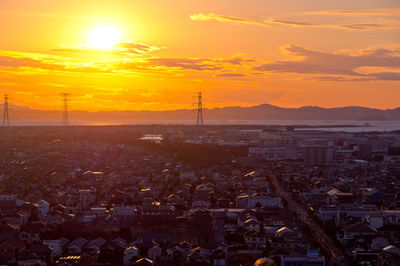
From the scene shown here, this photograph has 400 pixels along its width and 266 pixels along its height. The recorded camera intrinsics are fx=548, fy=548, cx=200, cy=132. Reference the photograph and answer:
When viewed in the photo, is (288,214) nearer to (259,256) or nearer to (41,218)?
(259,256)

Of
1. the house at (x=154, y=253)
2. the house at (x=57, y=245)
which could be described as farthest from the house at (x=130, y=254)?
the house at (x=57, y=245)

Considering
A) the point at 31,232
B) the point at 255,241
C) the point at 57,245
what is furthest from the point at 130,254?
the point at 31,232

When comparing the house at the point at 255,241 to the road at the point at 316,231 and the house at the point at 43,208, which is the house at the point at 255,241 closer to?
the road at the point at 316,231

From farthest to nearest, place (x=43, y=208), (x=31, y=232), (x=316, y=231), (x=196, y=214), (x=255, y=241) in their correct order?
1. (x=43, y=208)
2. (x=196, y=214)
3. (x=316, y=231)
4. (x=31, y=232)
5. (x=255, y=241)

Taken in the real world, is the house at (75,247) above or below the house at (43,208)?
below

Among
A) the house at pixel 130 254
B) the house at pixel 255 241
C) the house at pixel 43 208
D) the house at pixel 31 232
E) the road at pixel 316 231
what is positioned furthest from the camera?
the house at pixel 43 208

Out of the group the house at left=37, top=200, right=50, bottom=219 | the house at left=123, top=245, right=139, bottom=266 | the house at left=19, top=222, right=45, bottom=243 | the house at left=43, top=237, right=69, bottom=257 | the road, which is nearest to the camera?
the house at left=123, top=245, right=139, bottom=266

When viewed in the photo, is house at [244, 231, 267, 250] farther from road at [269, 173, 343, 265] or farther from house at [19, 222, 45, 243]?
house at [19, 222, 45, 243]

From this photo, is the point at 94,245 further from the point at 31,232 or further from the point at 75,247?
the point at 31,232

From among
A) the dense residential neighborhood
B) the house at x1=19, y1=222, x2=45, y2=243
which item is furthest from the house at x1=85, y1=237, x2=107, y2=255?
the house at x1=19, y1=222, x2=45, y2=243

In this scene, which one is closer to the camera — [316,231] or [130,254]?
[130,254]

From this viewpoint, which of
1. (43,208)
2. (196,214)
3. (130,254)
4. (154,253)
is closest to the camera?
(130,254)
